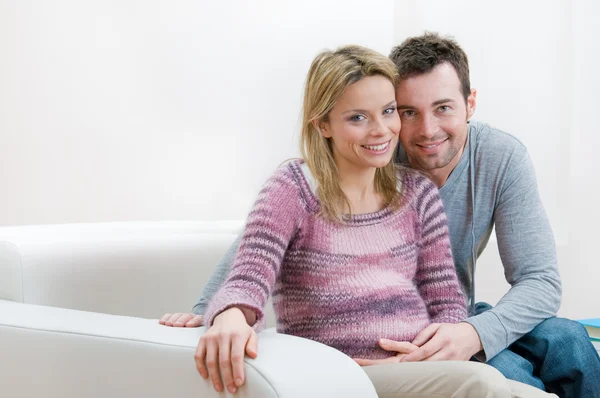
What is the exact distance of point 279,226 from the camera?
1.42 m

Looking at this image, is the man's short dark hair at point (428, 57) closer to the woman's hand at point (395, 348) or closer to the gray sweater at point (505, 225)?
the gray sweater at point (505, 225)

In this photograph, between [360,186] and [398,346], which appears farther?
[360,186]

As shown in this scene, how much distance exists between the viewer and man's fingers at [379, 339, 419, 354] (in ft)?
4.57

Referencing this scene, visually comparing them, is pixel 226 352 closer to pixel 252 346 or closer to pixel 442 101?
pixel 252 346

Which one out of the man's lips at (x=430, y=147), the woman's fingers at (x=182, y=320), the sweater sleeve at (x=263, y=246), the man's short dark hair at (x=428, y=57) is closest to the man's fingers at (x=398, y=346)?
the sweater sleeve at (x=263, y=246)

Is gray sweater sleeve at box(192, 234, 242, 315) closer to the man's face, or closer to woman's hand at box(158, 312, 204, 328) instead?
woman's hand at box(158, 312, 204, 328)

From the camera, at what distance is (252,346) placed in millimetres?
1068

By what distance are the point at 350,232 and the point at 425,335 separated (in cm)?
22

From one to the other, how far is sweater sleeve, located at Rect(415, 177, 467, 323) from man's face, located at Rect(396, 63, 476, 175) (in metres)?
0.13

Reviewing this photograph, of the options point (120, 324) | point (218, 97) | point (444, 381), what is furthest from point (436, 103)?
point (218, 97)

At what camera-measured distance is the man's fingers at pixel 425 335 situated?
1.42 meters

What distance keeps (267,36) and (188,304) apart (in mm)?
1306

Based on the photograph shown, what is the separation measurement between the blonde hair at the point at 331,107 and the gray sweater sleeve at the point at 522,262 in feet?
0.87

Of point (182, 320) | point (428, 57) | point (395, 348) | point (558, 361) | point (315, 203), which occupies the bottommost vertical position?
point (558, 361)
